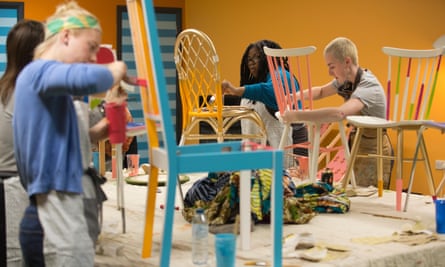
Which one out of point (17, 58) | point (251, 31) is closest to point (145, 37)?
point (17, 58)

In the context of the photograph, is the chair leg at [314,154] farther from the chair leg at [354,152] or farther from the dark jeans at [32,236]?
the dark jeans at [32,236]

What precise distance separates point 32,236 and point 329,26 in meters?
4.82

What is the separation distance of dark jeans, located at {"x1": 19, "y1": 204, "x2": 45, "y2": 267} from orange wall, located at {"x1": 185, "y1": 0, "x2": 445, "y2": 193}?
173 inches

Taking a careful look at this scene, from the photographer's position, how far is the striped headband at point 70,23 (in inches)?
73.0

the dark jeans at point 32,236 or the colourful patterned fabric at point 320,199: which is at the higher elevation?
the dark jeans at point 32,236

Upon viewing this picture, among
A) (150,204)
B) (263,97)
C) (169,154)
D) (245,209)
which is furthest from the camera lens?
(263,97)

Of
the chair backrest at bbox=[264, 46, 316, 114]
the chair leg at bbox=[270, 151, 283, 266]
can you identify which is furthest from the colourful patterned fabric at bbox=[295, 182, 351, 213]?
the chair leg at bbox=[270, 151, 283, 266]

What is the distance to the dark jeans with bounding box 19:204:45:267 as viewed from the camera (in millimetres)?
1884

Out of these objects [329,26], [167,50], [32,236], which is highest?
[329,26]

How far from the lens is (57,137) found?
1819mm

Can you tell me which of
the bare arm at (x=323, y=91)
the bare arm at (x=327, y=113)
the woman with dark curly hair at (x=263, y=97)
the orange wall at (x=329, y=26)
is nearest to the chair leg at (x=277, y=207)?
the bare arm at (x=327, y=113)

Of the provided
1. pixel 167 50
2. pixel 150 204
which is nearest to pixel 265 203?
pixel 150 204

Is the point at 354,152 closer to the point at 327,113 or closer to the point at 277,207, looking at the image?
the point at 327,113

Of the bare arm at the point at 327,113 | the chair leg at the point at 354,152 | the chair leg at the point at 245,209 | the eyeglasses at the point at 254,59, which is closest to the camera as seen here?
the chair leg at the point at 245,209
